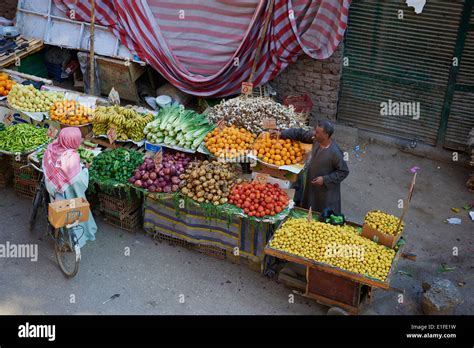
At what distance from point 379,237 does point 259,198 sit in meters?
1.38

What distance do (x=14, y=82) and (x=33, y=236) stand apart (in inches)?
108

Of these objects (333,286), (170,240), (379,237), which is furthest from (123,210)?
(379,237)

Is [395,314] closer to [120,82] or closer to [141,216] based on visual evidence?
[141,216]

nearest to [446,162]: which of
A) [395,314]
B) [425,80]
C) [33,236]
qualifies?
[425,80]

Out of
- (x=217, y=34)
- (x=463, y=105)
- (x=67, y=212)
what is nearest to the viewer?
(x=67, y=212)

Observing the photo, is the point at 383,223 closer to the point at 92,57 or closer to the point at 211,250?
the point at 211,250

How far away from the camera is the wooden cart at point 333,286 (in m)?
6.09

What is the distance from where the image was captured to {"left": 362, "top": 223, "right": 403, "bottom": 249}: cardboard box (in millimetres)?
6141

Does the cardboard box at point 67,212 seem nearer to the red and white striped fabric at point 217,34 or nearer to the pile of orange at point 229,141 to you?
the pile of orange at point 229,141

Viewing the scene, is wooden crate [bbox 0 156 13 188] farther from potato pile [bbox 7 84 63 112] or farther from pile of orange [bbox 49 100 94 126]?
pile of orange [bbox 49 100 94 126]

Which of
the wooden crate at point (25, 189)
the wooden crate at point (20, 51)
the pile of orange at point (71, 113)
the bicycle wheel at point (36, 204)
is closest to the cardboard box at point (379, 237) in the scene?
the bicycle wheel at point (36, 204)

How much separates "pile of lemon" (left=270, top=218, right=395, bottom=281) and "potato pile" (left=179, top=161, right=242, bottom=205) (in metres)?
0.86

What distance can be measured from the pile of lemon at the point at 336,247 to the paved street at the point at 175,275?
0.80 m

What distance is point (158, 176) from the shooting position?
7.18m
